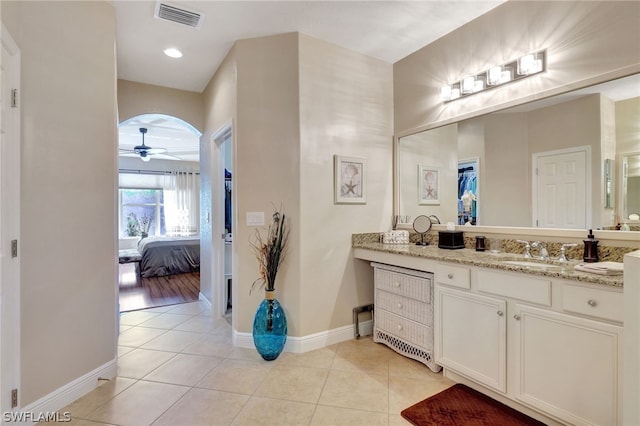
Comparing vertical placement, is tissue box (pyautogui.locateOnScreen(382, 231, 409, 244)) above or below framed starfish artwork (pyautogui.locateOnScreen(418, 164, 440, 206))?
below

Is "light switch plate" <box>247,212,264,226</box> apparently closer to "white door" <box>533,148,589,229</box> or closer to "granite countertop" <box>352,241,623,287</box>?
"granite countertop" <box>352,241,623,287</box>

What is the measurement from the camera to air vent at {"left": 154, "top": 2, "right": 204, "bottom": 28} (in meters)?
2.31

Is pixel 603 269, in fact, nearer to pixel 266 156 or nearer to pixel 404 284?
pixel 404 284

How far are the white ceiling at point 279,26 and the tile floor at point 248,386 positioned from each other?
109 inches

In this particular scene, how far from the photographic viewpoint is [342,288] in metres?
2.91

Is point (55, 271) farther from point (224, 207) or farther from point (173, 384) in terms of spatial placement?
point (224, 207)

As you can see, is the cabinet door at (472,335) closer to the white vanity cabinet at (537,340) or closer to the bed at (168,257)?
the white vanity cabinet at (537,340)

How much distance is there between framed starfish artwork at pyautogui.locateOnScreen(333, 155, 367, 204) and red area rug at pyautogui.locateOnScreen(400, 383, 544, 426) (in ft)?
5.53

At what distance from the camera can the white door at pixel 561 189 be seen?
1.98 m

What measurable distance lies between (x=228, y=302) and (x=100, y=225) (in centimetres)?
198

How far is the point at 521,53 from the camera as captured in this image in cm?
222

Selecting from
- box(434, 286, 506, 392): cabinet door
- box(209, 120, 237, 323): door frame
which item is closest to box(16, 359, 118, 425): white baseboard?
box(209, 120, 237, 323): door frame

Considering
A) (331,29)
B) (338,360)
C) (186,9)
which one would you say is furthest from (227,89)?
(338,360)

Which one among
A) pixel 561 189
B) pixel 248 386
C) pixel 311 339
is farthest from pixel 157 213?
pixel 561 189
